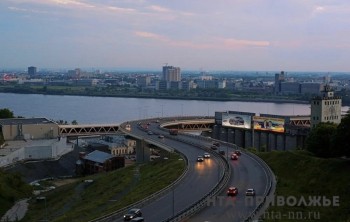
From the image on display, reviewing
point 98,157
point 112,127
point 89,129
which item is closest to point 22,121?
point 89,129

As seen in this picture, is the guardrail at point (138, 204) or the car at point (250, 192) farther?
the car at point (250, 192)

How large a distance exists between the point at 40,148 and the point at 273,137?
1366 cm

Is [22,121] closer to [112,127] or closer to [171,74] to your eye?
[112,127]

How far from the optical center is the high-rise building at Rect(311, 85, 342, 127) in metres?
A: 27.6

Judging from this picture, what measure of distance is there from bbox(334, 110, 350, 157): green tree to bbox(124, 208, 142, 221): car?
7.27m

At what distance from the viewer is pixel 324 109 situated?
27.7 meters

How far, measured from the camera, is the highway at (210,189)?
10.6 metres

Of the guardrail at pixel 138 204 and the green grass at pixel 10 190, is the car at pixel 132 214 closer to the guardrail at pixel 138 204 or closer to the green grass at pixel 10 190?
the guardrail at pixel 138 204

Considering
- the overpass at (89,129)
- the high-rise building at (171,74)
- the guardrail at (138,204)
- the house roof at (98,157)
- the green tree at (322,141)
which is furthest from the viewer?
the high-rise building at (171,74)

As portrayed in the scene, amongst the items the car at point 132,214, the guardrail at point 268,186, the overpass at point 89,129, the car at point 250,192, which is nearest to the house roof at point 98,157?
the overpass at point 89,129

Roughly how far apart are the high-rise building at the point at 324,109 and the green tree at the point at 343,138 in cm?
1236

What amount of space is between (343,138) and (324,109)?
1313 centimetres

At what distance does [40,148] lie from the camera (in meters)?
28.3

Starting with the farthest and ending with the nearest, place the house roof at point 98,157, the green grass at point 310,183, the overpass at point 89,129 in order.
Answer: the overpass at point 89,129
the house roof at point 98,157
the green grass at point 310,183
